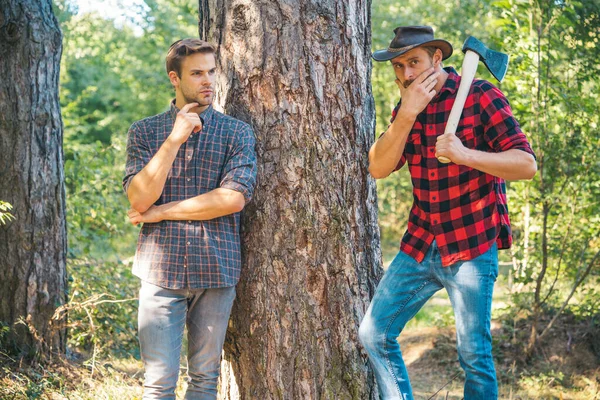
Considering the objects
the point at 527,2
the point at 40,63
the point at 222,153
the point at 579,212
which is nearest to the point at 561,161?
the point at 579,212

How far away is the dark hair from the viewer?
337 cm

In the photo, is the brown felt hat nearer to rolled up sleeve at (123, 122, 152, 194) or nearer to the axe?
the axe

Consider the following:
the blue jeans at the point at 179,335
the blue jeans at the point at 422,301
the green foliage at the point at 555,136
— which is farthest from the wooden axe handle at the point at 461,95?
the green foliage at the point at 555,136

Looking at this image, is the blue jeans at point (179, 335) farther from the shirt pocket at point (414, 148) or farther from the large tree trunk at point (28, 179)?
the large tree trunk at point (28, 179)

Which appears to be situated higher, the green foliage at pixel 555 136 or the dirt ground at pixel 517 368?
the green foliage at pixel 555 136

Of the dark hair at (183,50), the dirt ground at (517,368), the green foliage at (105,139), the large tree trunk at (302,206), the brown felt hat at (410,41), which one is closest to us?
the brown felt hat at (410,41)

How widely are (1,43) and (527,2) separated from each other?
4522 mm

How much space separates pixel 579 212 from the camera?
248 inches

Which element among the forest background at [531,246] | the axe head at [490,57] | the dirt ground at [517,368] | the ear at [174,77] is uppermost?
the axe head at [490,57]

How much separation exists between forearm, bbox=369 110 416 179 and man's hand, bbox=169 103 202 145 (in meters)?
0.87

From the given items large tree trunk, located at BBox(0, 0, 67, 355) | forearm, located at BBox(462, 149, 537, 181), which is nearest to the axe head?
forearm, located at BBox(462, 149, 537, 181)

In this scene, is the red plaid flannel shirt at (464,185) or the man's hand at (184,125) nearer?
the red plaid flannel shirt at (464,185)

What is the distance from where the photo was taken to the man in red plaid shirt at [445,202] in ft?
9.83

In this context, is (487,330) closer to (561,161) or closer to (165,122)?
(165,122)
